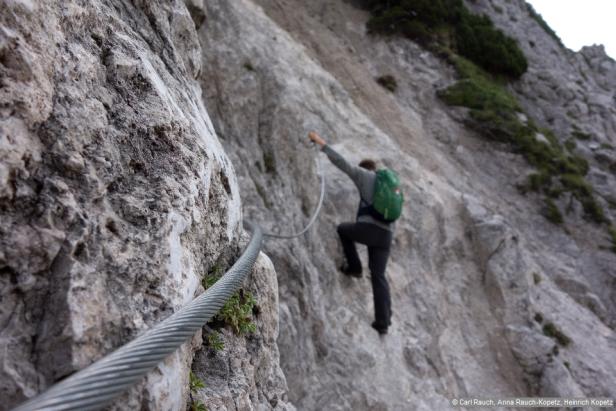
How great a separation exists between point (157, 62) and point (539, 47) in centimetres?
2397

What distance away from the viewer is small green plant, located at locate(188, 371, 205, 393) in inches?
111

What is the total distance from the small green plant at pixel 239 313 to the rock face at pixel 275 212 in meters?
0.11

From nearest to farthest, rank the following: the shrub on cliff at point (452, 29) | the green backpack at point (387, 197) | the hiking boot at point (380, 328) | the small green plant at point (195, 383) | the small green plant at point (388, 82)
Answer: the small green plant at point (195, 383) → the green backpack at point (387, 197) → the hiking boot at point (380, 328) → the small green plant at point (388, 82) → the shrub on cliff at point (452, 29)

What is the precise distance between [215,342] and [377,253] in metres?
4.83

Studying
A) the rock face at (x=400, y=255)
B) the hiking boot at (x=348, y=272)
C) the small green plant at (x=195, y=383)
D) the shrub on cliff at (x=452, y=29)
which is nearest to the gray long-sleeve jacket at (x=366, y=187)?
the hiking boot at (x=348, y=272)

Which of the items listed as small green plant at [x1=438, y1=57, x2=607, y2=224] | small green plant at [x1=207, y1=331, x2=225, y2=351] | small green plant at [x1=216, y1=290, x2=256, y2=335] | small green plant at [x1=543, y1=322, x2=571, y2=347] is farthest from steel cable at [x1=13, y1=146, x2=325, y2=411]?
small green plant at [x1=438, y1=57, x2=607, y2=224]

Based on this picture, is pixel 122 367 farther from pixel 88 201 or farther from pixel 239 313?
pixel 239 313

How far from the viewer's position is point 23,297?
2143 mm

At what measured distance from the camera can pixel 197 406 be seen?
107 inches

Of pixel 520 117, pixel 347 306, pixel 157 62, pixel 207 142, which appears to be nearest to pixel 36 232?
pixel 207 142

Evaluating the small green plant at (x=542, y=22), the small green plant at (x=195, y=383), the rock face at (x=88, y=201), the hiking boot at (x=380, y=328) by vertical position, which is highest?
the small green plant at (x=542, y=22)

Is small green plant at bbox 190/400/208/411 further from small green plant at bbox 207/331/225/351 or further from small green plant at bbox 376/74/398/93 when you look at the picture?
small green plant at bbox 376/74/398/93

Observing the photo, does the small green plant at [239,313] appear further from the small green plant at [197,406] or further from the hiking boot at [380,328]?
the hiking boot at [380,328]

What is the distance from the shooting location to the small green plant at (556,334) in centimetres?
1015
